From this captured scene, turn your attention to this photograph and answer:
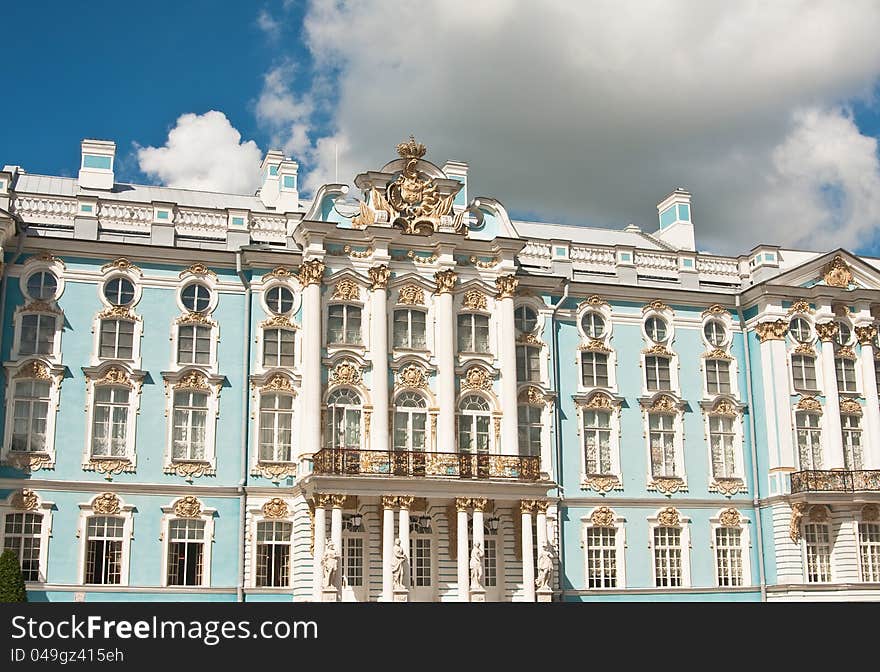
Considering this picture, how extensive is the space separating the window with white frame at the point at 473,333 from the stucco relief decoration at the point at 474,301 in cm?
27

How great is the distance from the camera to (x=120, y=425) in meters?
34.7

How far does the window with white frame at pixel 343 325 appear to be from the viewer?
120 ft

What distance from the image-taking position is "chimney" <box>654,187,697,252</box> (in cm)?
4641

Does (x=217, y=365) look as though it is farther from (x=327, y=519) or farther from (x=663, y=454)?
(x=663, y=454)

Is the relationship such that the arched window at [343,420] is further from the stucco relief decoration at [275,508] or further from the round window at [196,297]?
the round window at [196,297]

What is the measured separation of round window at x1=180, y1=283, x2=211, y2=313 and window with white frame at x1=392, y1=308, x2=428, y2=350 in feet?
19.7

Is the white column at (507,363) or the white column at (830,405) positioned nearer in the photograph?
the white column at (507,363)

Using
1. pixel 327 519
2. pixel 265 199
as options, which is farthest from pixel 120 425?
pixel 265 199

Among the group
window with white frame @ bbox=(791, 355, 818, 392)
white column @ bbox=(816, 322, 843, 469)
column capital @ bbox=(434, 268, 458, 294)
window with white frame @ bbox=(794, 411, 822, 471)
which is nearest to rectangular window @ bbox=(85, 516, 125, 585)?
column capital @ bbox=(434, 268, 458, 294)

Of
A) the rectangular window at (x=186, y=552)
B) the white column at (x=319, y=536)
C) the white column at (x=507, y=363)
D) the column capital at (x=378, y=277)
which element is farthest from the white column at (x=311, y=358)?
the white column at (x=507, y=363)

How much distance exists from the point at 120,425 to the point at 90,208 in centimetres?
690
